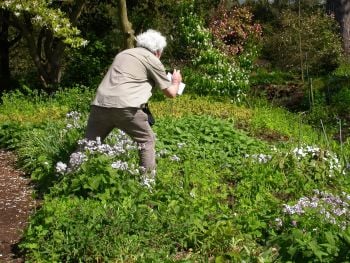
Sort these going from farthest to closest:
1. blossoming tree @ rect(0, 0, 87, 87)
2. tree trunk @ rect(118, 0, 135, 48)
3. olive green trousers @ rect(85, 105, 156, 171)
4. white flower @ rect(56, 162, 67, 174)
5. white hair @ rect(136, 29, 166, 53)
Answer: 1. tree trunk @ rect(118, 0, 135, 48)
2. blossoming tree @ rect(0, 0, 87, 87)
3. white hair @ rect(136, 29, 166, 53)
4. olive green trousers @ rect(85, 105, 156, 171)
5. white flower @ rect(56, 162, 67, 174)

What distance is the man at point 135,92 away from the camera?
5672 millimetres

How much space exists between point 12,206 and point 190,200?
6.24 ft

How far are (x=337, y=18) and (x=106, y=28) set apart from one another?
7308mm

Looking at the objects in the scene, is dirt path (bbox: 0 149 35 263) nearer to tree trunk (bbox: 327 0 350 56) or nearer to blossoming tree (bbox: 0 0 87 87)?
blossoming tree (bbox: 0 0 87 87)

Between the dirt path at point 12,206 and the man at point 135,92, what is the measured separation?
3.53 feet

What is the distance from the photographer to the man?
18.6 feet

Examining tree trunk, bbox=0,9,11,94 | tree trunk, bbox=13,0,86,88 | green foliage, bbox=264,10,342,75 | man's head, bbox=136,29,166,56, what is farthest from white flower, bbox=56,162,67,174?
green foliage, bbox=264,10,342,75

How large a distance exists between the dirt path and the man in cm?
108

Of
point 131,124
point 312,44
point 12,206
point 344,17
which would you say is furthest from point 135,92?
point 344,17

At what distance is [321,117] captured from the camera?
36.5ft

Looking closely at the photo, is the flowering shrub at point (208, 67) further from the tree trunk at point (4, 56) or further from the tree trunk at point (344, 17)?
the tree trunk at point (344, 17)

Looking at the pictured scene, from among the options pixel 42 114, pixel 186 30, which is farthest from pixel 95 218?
pixel 186 30

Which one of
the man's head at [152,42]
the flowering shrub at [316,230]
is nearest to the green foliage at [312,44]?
the man's head at [152,42]

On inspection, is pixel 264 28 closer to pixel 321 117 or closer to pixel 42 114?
pixel 321 117
